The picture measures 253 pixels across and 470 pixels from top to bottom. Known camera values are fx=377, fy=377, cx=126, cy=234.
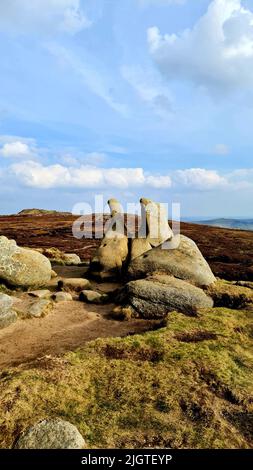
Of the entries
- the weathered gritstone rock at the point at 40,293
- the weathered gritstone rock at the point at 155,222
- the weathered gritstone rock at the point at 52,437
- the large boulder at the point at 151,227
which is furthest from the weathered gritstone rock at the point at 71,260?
the weathered gritstone rock at the point at 52,437

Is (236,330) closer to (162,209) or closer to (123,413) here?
(123,413)

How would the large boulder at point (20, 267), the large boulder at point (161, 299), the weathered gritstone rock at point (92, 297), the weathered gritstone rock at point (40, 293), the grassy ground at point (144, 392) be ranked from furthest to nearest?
the large boulder at point (20, 267)
the weathered gritstone rock at point (40, 293)
the weathered gritstone rock at point (92, 297)
the large boulder at point (161, 299)
the grassy ground at point (144, 392)

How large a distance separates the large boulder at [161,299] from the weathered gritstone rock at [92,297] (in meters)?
1.71

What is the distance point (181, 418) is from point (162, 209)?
67.4 feet

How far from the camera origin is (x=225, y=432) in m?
8.55

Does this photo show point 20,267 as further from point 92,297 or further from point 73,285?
point 92,297

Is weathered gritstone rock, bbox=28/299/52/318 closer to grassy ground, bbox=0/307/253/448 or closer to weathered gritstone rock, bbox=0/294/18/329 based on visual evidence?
weathered gritstone rock, bbox=0/294/18/329

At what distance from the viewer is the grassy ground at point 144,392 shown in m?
8.45

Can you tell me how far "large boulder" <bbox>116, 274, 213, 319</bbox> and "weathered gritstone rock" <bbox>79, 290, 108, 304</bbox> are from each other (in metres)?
1.71

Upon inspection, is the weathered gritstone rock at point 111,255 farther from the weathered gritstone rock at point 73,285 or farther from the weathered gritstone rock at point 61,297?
the weathered gritstone rock at point 61,297

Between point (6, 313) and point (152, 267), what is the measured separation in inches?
349

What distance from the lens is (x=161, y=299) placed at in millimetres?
17609

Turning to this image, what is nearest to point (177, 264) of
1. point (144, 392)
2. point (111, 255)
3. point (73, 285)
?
point (111, 255)
